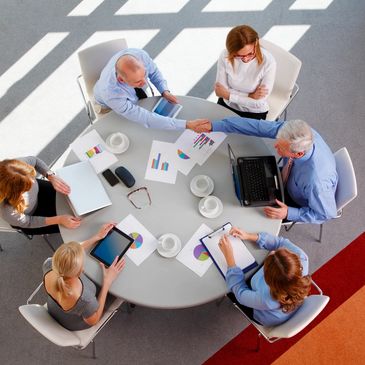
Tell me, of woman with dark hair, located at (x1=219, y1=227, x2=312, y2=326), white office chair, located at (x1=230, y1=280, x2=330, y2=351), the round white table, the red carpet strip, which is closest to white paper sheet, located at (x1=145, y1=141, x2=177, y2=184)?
the round white table

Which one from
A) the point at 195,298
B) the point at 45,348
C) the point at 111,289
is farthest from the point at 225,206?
the point at 45,348

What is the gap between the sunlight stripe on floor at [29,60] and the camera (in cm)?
403

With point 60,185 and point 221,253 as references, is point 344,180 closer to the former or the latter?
point 221,253

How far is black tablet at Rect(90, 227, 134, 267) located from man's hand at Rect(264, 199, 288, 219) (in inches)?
34.4

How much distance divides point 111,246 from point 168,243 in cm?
35

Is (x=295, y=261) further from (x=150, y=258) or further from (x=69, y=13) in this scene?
(x=69, y=13)

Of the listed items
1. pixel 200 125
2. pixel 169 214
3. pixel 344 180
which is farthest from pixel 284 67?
pixel 169 214

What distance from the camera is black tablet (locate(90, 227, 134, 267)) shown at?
243cm

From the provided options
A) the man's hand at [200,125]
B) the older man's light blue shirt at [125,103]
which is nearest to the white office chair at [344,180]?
the man's hand at [200,125]

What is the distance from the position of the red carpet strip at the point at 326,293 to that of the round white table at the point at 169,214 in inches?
35.2

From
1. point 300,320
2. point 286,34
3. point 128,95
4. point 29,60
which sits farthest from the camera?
point 286,34

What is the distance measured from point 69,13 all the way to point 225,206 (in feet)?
10.0

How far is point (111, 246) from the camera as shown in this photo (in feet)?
8.04

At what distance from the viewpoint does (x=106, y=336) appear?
9.97 ft
